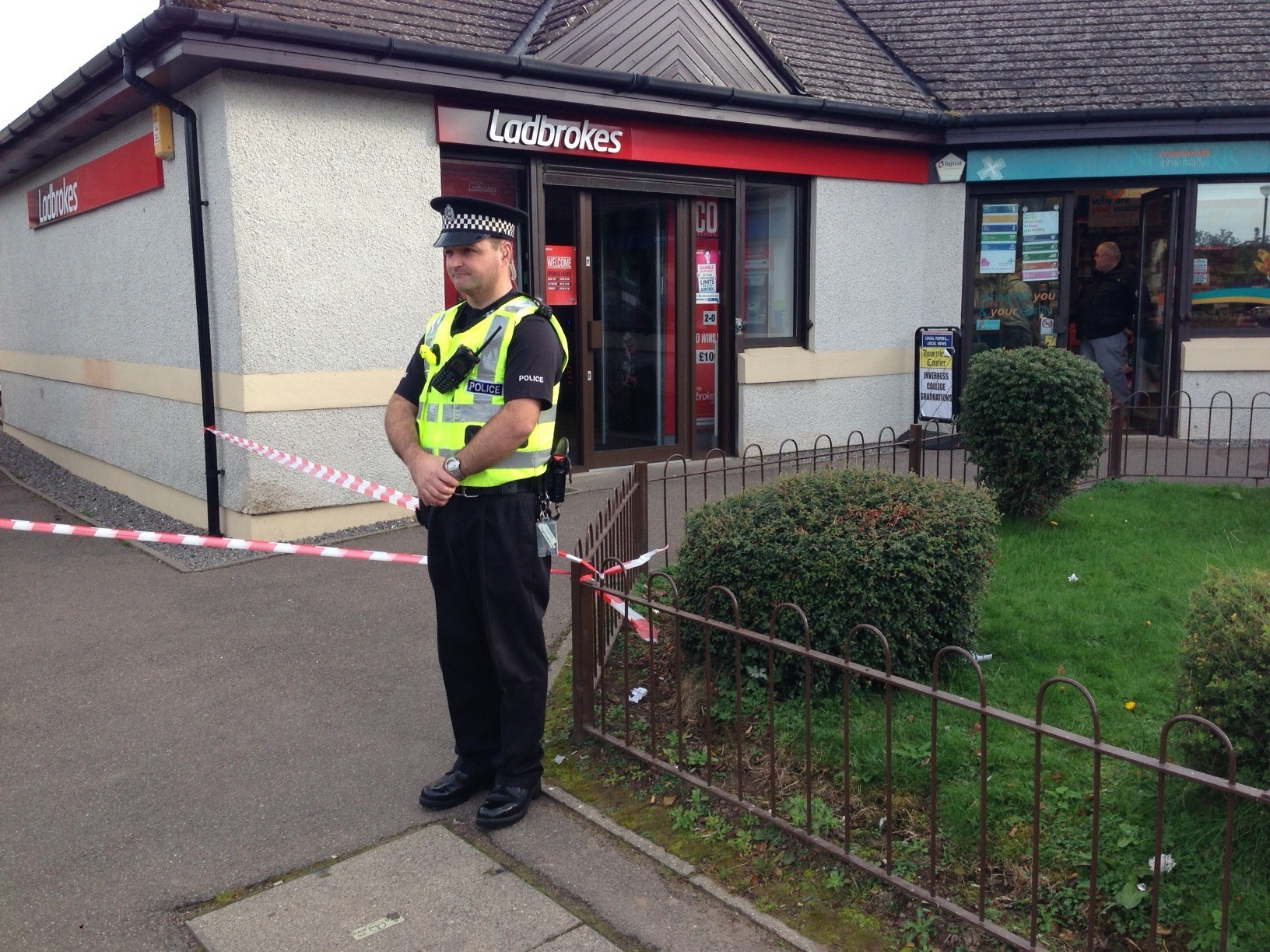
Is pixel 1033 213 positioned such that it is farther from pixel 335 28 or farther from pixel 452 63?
pixel 335 28

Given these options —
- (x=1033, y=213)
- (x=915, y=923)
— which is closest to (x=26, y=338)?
(x=1033, y=213)

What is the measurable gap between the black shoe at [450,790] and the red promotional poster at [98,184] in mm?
6068

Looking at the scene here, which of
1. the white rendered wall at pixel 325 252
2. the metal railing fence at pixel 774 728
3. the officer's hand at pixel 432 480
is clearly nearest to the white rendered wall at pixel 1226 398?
the metal railing fence at pixel 774 728

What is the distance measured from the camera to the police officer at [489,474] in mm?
3699

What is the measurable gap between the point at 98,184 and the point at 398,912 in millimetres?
8346

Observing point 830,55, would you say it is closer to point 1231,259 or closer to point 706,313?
point 706,313

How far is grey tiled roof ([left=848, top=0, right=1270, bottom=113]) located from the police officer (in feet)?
29.3

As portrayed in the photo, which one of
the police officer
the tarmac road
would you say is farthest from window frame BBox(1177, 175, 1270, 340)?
the police officer

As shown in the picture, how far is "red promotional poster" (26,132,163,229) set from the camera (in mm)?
8523

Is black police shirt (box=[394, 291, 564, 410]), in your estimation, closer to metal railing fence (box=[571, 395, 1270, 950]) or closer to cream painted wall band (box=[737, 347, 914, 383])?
metal railing fence (box=[571, 395, 1270, 950])

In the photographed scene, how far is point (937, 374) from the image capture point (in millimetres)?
11336

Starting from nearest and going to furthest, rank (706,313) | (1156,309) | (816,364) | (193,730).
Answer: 1. (193,730)
2. (706,313)
3. (816,364)
4. (1156,309)

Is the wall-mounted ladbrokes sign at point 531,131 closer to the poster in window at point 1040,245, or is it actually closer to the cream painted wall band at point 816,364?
the cream painted wall band at point 816,364

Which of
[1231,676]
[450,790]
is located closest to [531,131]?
[450,790]
